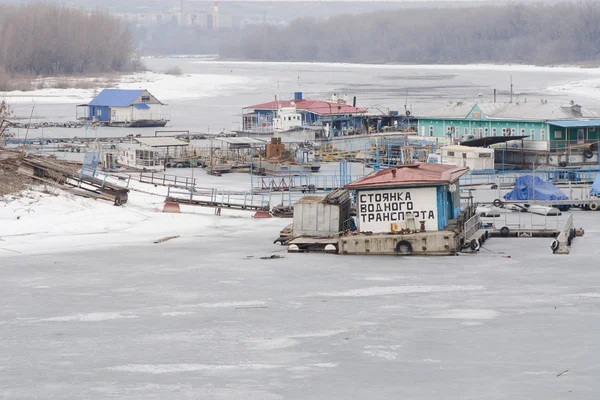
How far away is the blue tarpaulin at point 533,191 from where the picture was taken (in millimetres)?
40000

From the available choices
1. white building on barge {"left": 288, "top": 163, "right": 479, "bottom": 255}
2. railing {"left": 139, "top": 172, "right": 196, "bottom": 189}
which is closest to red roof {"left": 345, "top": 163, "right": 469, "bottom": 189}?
white building on barge {"left": 288, "top": 163, "right": 479, "bottom": 255}

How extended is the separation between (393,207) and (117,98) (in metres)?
61.4

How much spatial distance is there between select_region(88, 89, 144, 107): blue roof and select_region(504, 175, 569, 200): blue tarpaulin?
5123cm

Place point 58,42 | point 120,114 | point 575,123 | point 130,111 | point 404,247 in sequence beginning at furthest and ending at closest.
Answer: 1. point 58,42
2. point 120,114
3. point 130,111
4. point 575,123
5. point 404,247

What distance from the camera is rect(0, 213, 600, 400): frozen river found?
17.1 metres

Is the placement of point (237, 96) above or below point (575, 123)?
above

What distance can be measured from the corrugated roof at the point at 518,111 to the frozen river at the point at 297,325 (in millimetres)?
25338

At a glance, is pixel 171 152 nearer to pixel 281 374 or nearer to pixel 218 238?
pixel 218 238

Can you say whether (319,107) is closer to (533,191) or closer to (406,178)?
(533,191)

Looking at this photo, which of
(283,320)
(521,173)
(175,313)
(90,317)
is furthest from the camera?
(521,173)

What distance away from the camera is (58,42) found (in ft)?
527

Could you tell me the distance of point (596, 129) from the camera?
53.8 meters

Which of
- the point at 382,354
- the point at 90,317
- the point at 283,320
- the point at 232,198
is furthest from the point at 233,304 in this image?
the point at 232,198

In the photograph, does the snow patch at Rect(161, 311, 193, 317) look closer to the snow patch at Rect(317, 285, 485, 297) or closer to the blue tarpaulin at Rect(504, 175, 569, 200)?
the snow patch at Rect(317, 285, 485, 297)
